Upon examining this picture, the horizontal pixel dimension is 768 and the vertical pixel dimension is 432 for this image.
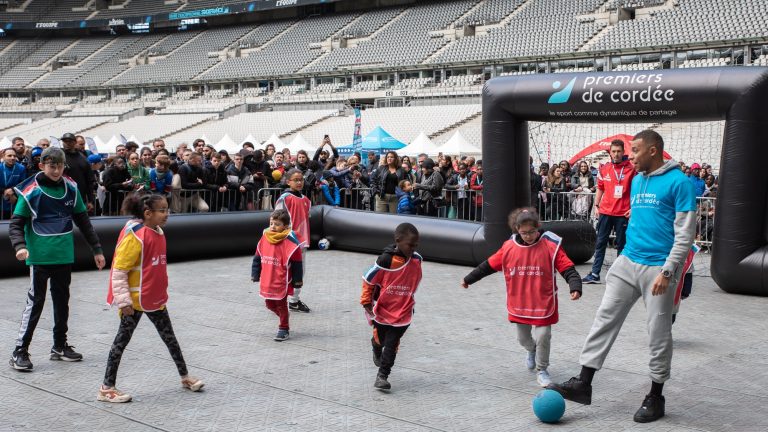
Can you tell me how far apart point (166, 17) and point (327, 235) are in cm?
5126

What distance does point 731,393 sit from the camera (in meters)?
5.94

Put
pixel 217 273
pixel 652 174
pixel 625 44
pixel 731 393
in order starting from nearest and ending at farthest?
pixel 652 174 → pixel 731 393 → pixel 217 273 → pixel 625 44

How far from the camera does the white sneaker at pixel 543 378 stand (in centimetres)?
604

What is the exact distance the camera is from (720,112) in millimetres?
9914

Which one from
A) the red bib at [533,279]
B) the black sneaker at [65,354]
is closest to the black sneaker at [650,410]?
the red bib at [533,279]

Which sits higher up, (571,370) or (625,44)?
(625,44)

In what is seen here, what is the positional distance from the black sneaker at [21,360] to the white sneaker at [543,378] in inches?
149

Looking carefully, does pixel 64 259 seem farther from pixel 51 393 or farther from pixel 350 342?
pixel 350 342

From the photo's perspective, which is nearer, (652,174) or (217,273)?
(652,174)

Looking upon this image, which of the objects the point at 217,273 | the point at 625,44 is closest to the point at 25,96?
the point at 625,44

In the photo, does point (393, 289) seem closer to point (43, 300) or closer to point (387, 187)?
point (43, 300)

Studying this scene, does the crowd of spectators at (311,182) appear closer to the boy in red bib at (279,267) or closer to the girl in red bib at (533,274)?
the boy in red bib at (279,267)

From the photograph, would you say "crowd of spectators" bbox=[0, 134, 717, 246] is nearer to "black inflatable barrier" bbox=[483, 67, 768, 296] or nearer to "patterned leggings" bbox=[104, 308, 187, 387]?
"black inflatable barrier" bbox=[483, 67, 768, 296]

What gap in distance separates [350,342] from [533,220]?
91.1 inches
